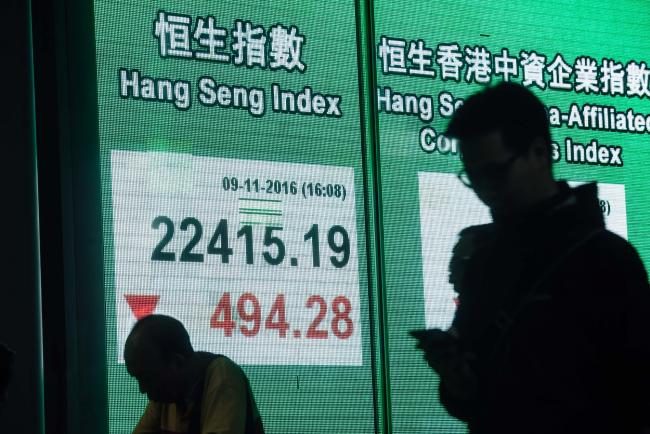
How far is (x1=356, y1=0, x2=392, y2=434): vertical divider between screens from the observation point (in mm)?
4227

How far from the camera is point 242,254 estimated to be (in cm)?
407

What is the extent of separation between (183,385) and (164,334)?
196 mm

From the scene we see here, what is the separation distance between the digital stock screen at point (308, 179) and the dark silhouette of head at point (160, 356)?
0.54 ft

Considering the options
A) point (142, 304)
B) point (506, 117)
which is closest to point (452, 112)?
point (142, 304)

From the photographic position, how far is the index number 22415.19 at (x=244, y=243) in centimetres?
396

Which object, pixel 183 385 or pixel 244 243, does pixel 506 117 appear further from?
pixel 244 243

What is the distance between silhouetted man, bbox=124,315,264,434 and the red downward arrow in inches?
5.4

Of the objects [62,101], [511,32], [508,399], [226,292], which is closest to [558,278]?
[508,399]

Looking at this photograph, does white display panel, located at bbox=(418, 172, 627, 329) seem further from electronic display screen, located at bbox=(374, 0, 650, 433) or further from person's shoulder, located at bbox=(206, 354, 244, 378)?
person's shoulder, located at bbox=(206, 354, 244, 378)

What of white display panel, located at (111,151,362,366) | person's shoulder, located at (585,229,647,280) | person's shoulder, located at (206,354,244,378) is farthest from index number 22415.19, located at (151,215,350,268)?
person's shoulder, located at (585,229,647,280)

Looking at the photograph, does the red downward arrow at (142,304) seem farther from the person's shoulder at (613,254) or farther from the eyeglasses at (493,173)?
the person's shoulder at (613,254)

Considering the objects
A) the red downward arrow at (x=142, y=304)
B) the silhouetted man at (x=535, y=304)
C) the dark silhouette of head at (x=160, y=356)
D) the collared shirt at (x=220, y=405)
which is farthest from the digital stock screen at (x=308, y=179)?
the silhouetted man at (x=535, y=304)

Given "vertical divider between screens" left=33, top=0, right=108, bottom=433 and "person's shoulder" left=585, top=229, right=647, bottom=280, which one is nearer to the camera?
"person's shoulder" left=585, top=229, right=647, bottom=280

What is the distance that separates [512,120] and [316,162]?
2.23m
